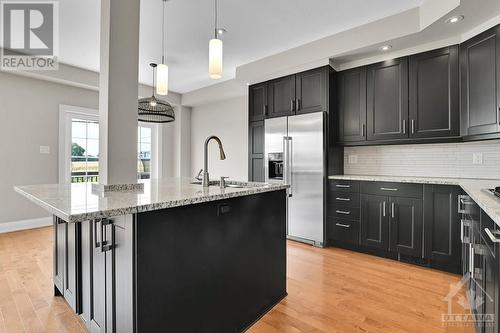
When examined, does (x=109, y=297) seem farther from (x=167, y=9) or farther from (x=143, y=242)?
(x=167, y=9)

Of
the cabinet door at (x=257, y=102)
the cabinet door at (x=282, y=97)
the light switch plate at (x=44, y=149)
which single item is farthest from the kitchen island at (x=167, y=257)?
the light switch plate at (x=44, y=149)

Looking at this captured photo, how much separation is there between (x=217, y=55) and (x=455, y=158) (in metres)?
2.96

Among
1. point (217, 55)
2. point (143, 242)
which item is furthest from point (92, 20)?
point (143, 242)

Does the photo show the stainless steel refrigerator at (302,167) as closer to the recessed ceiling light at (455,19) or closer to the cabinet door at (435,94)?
the cabinet door at (435,94)

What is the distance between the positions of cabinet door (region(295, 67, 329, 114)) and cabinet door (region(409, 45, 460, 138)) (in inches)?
39.7

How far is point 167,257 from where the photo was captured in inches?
52.6

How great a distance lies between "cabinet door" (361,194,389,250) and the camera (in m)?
3.11

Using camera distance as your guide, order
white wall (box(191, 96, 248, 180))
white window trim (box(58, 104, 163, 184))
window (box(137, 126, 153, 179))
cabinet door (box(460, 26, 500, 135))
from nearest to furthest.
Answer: cabinet door (box(460, 26, 500, 135)) < white window trim (box(58, 104, 163, 184)) < white wall (box(191, 96, 248, 180)) < window (box(137, 126, 153, 179))

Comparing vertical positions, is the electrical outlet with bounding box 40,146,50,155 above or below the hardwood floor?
above

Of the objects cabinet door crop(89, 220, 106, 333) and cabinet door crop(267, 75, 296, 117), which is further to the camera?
cabinet door crop(267, 75, 296, 117)

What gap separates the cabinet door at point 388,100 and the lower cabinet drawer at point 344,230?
3.73ft

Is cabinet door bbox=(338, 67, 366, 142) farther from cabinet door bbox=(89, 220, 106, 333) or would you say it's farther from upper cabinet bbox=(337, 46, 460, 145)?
cabinet door bbox=(89, 220, 106, 333)

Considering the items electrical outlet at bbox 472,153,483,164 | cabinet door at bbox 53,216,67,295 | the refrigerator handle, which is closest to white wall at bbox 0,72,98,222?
cabinet door at bbox 53,216,67,295

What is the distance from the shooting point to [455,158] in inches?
123
